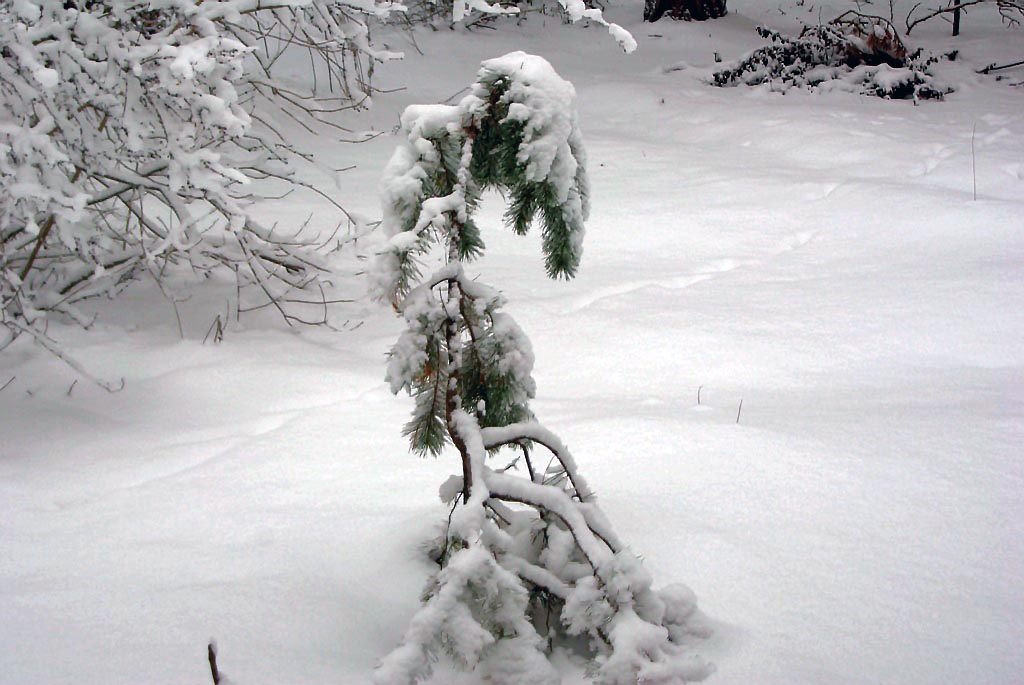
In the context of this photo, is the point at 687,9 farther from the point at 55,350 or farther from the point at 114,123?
the point at 55,350

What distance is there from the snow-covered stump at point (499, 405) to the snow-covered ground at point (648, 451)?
167 mm

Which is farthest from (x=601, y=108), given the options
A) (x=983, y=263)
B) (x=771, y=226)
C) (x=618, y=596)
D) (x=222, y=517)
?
(x=618, y=596)

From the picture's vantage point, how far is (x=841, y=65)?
386 inches

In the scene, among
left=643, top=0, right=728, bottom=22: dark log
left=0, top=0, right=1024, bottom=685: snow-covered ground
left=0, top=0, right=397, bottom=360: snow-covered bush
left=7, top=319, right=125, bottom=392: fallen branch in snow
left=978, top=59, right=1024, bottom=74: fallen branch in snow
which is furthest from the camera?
left=643, top=0, right=728, bottom=22: dark log

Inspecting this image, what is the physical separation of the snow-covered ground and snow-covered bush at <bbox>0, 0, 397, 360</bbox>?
0.31m

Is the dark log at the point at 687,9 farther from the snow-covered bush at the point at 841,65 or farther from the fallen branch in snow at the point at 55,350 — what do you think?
the fallen branch in snow at the point at 55,350

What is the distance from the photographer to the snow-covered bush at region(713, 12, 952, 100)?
354 inches

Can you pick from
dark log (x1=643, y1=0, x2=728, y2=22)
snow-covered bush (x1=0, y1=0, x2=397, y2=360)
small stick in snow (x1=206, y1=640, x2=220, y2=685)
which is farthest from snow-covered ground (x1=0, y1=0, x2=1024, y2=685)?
dark log (x1=643, y1=0, x2=728, y2=22)

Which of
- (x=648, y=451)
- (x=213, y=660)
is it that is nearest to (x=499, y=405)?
(x=213, y=660)

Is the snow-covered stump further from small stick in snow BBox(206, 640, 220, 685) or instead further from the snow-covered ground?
small stick in snow BBox(206, 640, 220, 685)

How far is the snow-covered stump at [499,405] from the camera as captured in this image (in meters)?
1.30

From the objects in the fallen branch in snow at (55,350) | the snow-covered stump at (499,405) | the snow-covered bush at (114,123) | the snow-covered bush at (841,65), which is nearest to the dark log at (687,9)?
the snow-covered bush at (841,65)

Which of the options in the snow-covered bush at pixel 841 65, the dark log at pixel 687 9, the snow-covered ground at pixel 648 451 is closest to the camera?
the snow-covered ground at pixel 648 451

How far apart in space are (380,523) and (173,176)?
1681mm
